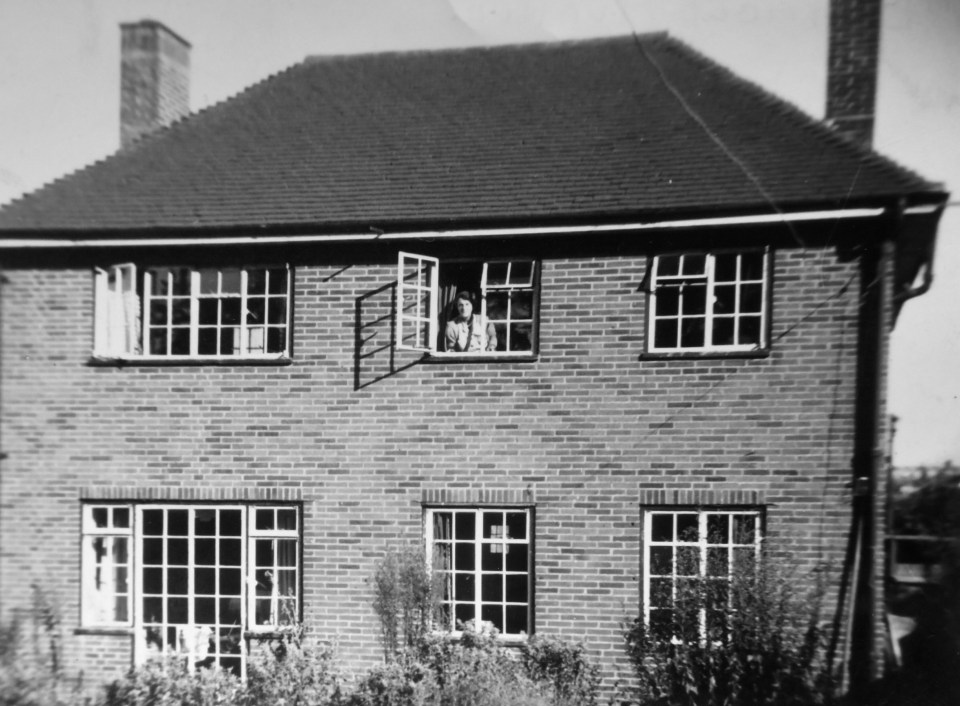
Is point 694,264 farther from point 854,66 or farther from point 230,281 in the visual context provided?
point 230,281

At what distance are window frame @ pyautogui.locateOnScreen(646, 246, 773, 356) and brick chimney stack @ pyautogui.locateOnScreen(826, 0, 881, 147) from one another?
1.94 metres

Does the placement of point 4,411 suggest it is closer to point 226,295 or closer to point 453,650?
point 226,295

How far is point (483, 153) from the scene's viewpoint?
898 cm

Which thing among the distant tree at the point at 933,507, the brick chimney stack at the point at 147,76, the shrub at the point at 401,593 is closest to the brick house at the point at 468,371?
the shrub at the point at 401,593

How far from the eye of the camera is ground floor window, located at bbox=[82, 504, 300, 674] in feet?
28.0

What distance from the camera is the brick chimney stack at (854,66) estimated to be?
845 cm

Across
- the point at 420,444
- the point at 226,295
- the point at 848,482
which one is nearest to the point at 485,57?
the point at 226,295

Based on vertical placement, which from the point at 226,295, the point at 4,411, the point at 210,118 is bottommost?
the point at 4,411

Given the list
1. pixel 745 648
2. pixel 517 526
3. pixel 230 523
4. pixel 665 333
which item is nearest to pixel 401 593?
pixel 517 526

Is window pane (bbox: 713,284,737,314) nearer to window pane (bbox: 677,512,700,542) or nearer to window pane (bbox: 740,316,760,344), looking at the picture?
window pane (bbox: 740,316,760,344)

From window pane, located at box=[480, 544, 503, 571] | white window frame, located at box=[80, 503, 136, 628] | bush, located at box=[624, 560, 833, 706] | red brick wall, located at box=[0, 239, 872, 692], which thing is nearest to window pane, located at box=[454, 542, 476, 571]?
window pane, located at box=[480, 544, 503, 571]

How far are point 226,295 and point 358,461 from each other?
2.43 m

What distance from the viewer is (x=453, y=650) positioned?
786 centimetres

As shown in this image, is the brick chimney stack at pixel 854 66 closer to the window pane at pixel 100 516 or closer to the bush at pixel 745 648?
the bush at pixel 745 648
